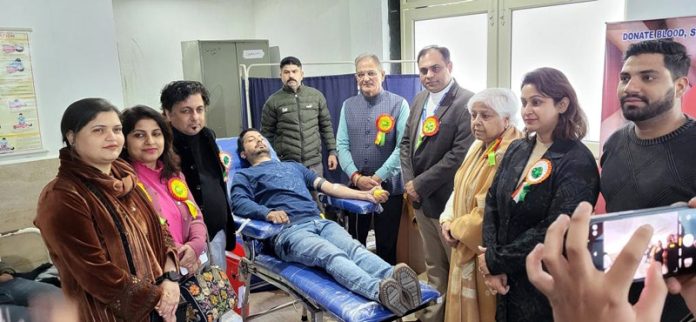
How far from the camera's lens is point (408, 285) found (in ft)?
6.62

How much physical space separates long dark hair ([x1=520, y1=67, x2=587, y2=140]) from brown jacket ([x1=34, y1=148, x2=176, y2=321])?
1.48 metres

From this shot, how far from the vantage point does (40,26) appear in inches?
120

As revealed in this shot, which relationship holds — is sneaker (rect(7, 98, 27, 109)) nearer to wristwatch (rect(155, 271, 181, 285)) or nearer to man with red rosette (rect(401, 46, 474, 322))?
wristwatch (rect(155, 271, 181, 285))

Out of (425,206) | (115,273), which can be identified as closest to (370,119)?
(425,206)

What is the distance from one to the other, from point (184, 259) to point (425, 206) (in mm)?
1321

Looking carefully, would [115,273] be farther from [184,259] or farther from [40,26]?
[40,26]

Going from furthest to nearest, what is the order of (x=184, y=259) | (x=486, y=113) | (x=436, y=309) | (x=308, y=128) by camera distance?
1. (x=308, y=128)
2. (x=436, y=309)
3. (x=486, y=113)
4. (x=184, y=259)

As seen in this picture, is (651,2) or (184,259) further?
(651,2)

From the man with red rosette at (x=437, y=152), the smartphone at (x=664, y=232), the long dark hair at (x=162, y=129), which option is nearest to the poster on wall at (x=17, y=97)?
the long dark hair at (x=162, y=129)

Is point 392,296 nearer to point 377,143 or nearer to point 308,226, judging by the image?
point 308,226

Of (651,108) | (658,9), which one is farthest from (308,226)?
(658,9)

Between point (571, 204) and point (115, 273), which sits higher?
point (571, 204)

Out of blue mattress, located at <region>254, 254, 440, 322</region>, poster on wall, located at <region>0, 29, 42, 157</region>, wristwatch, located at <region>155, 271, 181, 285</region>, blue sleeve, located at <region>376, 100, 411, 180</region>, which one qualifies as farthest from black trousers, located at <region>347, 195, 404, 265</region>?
poster on wall, located at <region>0, 29, 42, 157</region>

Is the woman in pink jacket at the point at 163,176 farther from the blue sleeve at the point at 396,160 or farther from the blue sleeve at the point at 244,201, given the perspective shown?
the blue sleeve at the point at 396,160
